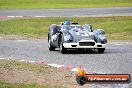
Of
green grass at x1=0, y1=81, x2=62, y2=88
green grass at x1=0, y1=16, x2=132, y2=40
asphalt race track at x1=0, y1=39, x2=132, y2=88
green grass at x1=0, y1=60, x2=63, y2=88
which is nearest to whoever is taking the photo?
green grass at x1=0, y1=81, x2=62, y2=88

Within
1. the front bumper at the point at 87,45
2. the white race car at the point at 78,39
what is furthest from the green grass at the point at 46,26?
the front bumper at the point at 87,45

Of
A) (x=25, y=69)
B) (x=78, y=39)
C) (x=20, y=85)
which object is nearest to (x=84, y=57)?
(x=78, y=39)

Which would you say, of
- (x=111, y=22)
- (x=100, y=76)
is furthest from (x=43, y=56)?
(x=111, y=22)

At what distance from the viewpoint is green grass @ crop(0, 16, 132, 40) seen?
98.6 feet

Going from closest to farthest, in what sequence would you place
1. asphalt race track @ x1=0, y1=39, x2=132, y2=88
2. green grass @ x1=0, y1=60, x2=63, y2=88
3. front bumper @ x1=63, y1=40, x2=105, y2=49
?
green grass @ x1=0, y1=60, x2=63, y2=88, asphalt race track @ x1=0, y1=39, x2=132, y2=88, front bumper @ x1=63, y1=40, x2=105, y2=49

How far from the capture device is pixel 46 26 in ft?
117

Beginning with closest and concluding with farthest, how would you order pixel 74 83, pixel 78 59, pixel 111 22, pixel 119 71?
1. pixel 74 83
2. pixel 119 71
3. pixel 78 59
4. pixel 111 22

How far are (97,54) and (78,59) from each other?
175 cm

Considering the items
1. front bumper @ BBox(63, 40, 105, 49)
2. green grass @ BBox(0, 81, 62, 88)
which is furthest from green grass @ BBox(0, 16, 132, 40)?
green grass @ BBox(0, 81, 62, 88)

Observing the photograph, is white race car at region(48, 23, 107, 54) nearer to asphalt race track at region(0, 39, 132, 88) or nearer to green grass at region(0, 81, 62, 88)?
asphalt race track at region(0, 39, 132, 88)

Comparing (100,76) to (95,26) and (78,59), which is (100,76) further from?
(95,26)

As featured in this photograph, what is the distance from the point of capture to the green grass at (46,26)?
30052 millimetres

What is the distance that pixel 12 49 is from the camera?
68.5ft

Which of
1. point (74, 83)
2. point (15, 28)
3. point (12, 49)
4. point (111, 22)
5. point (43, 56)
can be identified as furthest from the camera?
point (111, 22)
